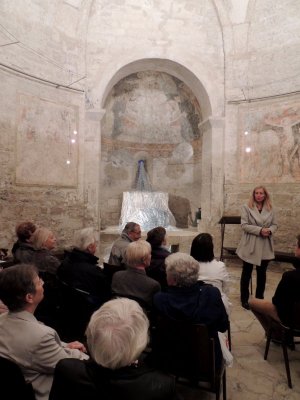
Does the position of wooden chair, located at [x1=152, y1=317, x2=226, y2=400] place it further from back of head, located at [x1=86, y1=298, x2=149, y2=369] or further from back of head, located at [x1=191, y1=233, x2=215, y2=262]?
back of head, located at [x1=191, y1=233, x2=215, y2=262]

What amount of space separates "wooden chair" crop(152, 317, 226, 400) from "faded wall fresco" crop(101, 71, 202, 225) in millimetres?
8319

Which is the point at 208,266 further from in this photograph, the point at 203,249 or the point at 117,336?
the point at 117,336

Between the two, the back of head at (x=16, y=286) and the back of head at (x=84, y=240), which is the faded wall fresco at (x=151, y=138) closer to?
the back of head at (x=84, y=240)

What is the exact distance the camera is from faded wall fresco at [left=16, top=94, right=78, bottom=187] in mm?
6996

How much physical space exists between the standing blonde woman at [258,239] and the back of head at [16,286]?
11.3 feet

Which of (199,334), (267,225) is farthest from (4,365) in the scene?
(267,225)

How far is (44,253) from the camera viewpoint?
334 centimetres

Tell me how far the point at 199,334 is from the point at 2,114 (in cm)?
631

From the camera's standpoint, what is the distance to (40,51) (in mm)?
7238

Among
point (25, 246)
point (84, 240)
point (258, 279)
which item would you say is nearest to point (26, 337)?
point (84, 240)

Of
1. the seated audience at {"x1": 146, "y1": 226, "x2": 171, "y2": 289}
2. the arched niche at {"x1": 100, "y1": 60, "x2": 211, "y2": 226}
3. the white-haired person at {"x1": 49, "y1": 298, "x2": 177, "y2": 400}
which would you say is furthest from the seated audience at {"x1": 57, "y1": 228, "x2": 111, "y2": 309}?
the arched niche at {"x1": 100, "y1": 60, "x2": 211, "y2": 226}

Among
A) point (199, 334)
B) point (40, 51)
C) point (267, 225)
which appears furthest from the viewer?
point (40, 51)

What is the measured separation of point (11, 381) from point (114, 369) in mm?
546

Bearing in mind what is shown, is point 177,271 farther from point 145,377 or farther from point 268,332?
point 268,332
